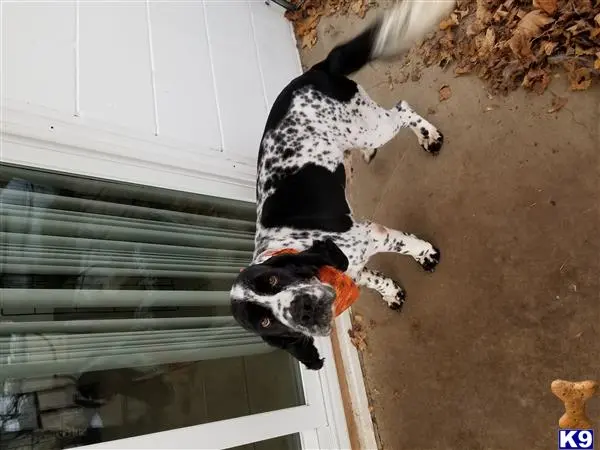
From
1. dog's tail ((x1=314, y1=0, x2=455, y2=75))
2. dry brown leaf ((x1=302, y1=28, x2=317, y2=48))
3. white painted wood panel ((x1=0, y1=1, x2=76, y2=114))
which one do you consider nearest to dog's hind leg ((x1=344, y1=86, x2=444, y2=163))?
dog's tail ((x1=314, y1=0, x2=455, y2=75))

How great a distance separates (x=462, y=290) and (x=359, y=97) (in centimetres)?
120

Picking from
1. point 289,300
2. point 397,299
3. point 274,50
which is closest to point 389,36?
point 274,50

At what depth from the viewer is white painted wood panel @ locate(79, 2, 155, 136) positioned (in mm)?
2607

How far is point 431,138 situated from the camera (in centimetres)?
297

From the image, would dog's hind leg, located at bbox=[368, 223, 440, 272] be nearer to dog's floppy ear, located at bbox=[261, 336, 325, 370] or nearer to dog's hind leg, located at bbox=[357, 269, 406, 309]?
dog's hind leg, located at bbox=[357, 269, 406, 309]

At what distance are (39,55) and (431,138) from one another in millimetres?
2062

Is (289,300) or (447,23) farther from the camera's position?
(447,23)

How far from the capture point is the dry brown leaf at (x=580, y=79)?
8.28 feet

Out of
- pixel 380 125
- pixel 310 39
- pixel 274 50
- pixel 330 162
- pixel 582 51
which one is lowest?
pixel 330 162

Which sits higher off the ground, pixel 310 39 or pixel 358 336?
pixel 310 39

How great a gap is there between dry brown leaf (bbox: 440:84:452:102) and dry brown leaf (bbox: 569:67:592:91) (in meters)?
0.66

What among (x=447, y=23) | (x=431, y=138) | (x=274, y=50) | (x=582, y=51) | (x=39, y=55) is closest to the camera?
(x=39, y=55)

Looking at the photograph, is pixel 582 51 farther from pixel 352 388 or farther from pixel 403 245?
pixel 352 388

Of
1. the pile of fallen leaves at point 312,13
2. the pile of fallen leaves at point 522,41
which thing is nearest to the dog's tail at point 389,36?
the pile of fallen leaves at point 522,41
